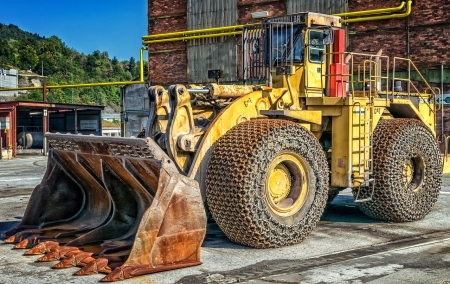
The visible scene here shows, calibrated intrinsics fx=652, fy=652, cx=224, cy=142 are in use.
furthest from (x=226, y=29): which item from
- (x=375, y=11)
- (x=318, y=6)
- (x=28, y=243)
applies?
(x=28, y=243)

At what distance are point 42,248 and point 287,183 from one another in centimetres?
301

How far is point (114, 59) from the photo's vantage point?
102 m

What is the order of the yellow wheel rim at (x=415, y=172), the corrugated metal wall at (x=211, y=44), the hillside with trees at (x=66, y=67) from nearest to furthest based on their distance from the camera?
the yellow wheel rim at (x=415, y=172) → the corrugated metal wall at (x=211, y=44) → the hillside with trees at (x=66, y=67)

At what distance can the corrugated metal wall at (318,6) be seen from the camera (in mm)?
22969

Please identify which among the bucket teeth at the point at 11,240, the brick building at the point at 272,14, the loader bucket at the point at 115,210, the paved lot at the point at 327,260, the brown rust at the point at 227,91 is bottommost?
the paved lot at the point at 327,260

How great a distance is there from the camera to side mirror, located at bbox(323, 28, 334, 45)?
8.94 metres

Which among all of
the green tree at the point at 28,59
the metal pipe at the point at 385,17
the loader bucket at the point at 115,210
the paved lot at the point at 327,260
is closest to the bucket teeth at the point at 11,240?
the loader bucket at the point at 115,210

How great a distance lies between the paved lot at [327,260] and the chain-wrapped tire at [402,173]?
221 millimetres

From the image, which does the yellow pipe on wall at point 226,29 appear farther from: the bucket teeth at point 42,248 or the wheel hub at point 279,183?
the bucket teeth at point 42,248

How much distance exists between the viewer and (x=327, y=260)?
7.10 meters

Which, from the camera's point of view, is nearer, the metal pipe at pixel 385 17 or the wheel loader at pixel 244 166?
the wheel loader at pixel 244 166

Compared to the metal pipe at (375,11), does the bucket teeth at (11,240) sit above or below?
below

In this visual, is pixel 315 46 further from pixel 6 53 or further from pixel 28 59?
pixel 6 53

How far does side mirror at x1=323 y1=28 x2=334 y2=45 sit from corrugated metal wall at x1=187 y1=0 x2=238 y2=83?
16.3 meters
